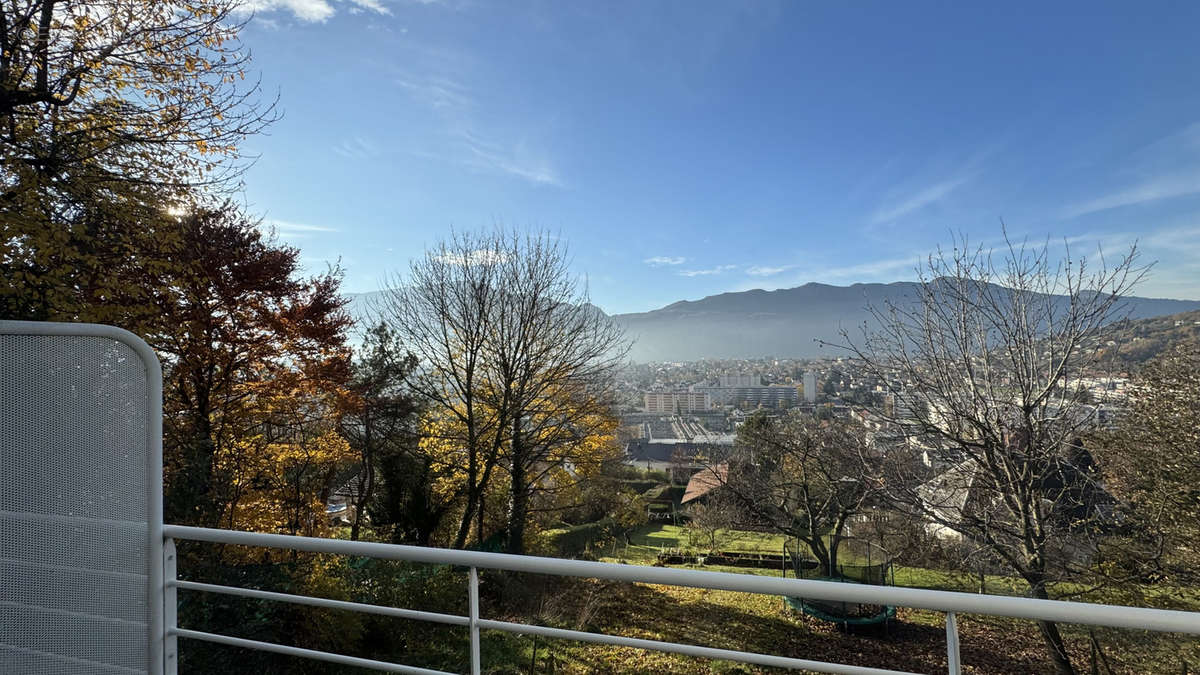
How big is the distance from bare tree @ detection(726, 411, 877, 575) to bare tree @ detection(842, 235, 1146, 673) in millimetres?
1249

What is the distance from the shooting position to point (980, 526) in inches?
182

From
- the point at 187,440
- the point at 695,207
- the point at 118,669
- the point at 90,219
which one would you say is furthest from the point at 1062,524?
the point at 695,207

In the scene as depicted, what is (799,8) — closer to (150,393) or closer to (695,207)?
(695,207)

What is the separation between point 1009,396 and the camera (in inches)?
187

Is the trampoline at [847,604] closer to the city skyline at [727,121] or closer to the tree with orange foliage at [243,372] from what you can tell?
the city skyline at [727,121]

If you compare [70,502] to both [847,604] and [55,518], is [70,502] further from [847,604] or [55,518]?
[847,604]

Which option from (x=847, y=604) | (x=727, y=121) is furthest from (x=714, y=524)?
(x=727, y=121)

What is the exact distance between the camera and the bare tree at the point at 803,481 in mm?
6758

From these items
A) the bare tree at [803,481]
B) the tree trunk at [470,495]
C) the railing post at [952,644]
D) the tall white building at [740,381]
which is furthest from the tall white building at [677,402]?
the railing post at [952,644]

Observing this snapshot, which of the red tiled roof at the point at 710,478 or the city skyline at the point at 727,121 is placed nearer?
the city skyline at the point at 727,121

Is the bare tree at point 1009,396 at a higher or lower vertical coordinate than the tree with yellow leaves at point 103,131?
lower

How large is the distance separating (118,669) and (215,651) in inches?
142

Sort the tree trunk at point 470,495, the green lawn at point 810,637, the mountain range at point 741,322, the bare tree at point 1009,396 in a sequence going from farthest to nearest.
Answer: the mountain range at point 741,322
the tree trunk at point 470,495
the green lawn at point 810,637
the bare tree at point 1009,396

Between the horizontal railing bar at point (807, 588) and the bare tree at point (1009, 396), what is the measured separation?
4.58 metres
